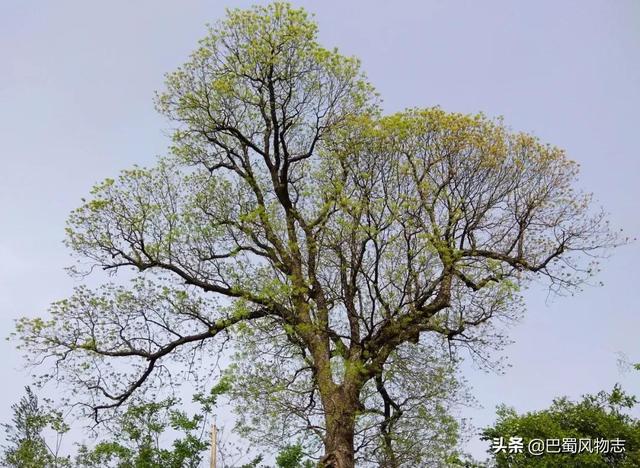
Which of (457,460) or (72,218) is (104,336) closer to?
(72,218)

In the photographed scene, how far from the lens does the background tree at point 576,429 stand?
46.9 ft

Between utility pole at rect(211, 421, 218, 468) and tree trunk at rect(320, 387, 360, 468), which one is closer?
tree trunk at rect(320, 387, 360, 468)

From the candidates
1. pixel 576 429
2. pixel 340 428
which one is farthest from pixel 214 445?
pixel 576 429

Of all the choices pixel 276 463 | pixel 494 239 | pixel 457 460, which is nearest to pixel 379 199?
pixel 494 239

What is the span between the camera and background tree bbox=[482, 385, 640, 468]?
14289mm

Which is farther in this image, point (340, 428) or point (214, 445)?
point (214, 445)

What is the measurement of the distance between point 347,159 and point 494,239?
124 inches

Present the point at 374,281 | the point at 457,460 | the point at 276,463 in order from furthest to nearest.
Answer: the point at 276,463
the point at 457,460
the point at 374,281

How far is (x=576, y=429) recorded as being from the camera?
1493 centimetres

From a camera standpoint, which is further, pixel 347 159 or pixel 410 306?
pixel 347 159

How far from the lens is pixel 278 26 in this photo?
14.6m

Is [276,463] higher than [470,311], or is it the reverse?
[470,311]

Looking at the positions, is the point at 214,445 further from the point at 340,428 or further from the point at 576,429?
the point at 576,429

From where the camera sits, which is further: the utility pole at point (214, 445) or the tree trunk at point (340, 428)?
the utility pole at point (214, 445)
